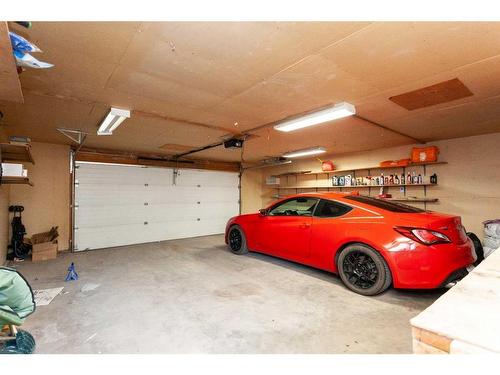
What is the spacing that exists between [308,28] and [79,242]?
20.4ft

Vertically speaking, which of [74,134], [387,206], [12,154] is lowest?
[387,206]

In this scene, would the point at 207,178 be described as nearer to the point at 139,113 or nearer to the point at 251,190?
the point at 251,190

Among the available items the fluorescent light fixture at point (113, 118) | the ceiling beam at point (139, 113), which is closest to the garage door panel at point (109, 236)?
the fluorescent light fixture at point (113, 118)

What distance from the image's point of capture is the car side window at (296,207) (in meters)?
3.73

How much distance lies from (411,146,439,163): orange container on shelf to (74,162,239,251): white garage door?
5212 mm

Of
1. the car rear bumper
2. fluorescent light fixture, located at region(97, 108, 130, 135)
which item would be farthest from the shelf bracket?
the car rear bumper

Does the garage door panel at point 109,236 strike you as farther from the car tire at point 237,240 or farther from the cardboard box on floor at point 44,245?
the car tire at point 237,240

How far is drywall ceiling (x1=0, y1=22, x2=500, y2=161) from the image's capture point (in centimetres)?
160

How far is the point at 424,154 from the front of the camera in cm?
477

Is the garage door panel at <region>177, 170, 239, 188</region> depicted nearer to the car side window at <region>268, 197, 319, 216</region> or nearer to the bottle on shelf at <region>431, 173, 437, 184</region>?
the car side window at <region>268, 197, 319, 216</region>

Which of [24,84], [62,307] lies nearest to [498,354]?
[62,307]

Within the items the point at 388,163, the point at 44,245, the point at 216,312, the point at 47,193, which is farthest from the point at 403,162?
the point at 47,193

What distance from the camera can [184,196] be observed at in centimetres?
714

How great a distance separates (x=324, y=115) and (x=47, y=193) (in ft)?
19.1
